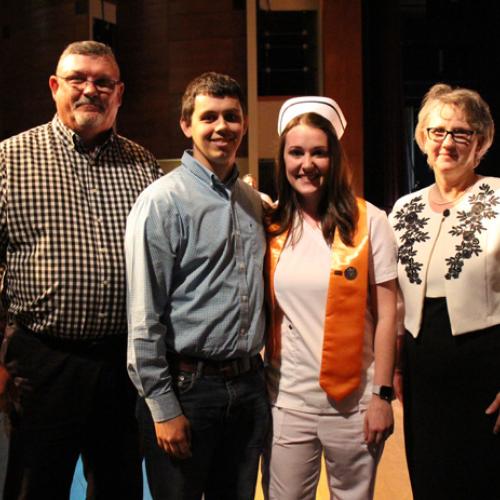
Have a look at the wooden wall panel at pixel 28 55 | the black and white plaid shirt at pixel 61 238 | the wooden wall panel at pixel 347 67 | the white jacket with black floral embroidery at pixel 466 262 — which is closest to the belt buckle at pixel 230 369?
the black and white plaid shirt at pixel 61 238

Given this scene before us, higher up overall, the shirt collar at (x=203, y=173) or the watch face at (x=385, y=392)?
the shirt collar at (x=203, y=173)

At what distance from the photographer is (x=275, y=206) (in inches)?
76.2

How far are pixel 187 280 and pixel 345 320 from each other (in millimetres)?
431

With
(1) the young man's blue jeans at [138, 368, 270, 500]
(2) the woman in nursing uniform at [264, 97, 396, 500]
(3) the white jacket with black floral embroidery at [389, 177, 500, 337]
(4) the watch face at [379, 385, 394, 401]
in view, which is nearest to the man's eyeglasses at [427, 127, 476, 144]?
(3) the white jacket with black floral embroidery at [389, 177, 500, 337]

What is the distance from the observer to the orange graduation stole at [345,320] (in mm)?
1717

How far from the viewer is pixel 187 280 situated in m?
1.63

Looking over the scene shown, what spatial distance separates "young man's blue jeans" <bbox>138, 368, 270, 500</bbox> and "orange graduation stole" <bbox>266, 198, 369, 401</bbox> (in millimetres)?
197

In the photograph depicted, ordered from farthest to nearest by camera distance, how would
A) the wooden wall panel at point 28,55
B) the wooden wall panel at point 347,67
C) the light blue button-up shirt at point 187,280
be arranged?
the wooden wall panel at point 28,55 → the wooden wall panel at point 347,67 → the light blue button-up shirt at point 187,280

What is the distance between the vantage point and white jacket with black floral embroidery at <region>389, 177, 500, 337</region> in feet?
5.87

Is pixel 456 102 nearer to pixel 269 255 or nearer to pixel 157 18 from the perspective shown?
pixel 269 255

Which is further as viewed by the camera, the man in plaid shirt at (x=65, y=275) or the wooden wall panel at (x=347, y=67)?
the wooden wall panel at (x=347, y=67)

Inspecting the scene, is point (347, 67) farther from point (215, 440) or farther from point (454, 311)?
point (215, 440)

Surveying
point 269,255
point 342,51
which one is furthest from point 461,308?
point 342,51

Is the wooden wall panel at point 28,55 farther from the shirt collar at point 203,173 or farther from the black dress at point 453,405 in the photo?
the black dress at point 453,405
